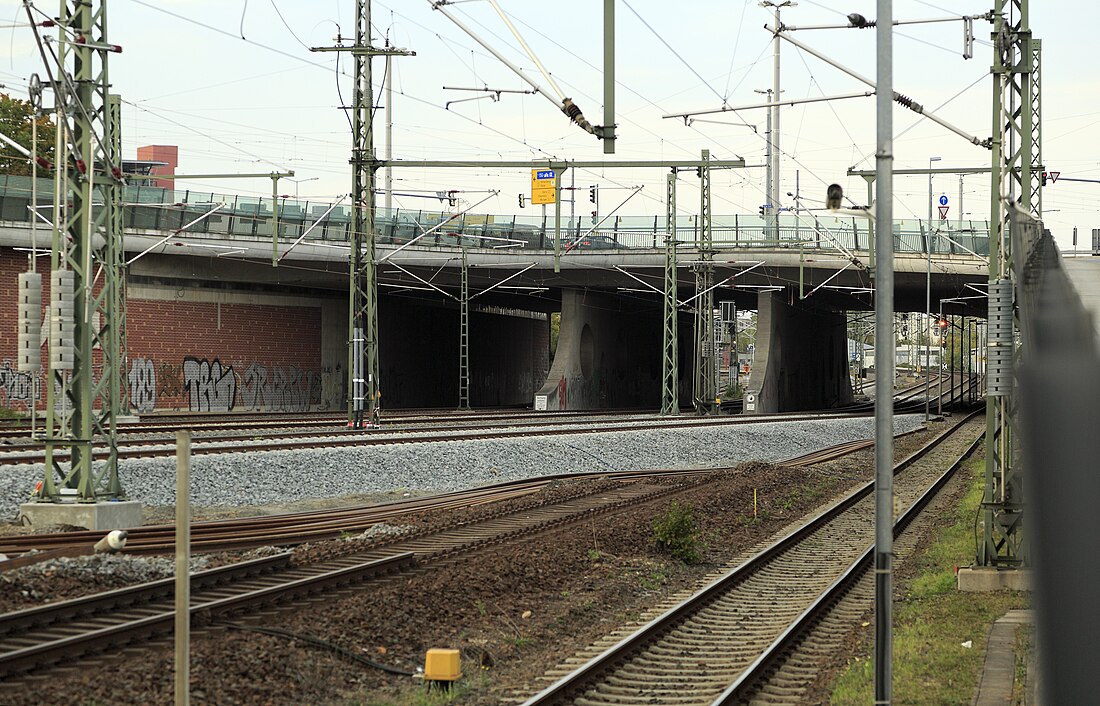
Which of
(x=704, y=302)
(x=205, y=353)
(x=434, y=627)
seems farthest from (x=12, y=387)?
(x=434, y=627)

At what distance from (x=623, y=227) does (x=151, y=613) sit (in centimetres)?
4833

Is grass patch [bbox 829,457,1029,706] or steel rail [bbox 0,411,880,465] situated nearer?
grass patch [bbox 829,457,1029,706]

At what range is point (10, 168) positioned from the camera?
65.3m

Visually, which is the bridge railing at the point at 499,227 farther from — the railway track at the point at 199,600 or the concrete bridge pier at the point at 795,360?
the railway track at the point at 199,600

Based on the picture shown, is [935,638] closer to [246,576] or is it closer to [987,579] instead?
[987,579]

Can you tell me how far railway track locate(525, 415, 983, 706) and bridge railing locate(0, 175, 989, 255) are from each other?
32.6m

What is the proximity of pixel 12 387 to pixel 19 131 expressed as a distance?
87.2ft

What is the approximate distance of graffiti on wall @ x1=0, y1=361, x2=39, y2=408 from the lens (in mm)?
44156

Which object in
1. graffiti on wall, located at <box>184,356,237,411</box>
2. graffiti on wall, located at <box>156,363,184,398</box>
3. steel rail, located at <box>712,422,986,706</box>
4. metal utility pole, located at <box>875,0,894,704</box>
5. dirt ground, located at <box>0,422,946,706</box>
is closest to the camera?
metal utility pole, located at <box>875,0,894,704</box>

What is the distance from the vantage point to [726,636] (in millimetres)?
12828

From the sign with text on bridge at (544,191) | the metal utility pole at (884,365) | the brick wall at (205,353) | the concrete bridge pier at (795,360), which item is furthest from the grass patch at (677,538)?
the concrete bridge pier at (795,360)

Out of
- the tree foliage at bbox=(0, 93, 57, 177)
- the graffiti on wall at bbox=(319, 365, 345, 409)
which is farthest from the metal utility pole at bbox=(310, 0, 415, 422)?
the tree foliage at bbox=(0, 93, 57, 177)

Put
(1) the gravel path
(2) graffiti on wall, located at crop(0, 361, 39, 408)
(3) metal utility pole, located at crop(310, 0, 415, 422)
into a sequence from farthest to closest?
(2) graffiti on wall, located at crop(0, 361, 39, 408) < (3) metal utility pole, located at crop(310, 0, 415, 422) < (1) the gravel path

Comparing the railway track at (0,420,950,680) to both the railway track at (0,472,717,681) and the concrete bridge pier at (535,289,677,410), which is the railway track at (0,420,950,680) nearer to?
the railway track at (0,472,717,681)
